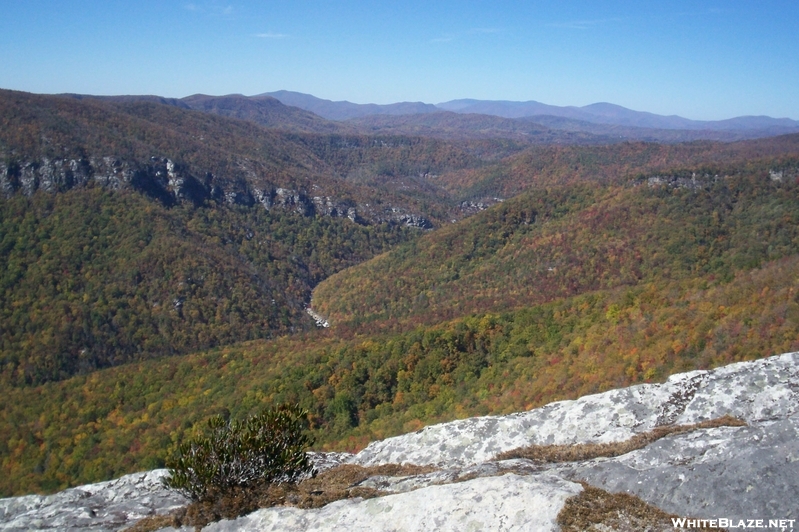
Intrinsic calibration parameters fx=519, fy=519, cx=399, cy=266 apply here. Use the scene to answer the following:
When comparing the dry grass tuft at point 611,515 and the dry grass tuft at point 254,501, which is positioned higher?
the dry grass tuft at point 611,515

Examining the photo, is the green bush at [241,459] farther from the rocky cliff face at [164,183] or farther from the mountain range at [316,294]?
the rocky cliff face at [164,183]

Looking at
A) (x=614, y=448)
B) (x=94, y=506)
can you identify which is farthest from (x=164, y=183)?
(x=614, y=448)

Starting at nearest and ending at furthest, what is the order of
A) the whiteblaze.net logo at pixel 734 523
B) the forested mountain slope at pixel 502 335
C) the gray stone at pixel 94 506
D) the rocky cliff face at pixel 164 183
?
1. the whiteblaze.net logo at pixel 734 523
2. the gray stone at pixel 94 506
3. the forested mountain slope at pixel 502 335
4. the rocky cliff face at pixel 164 183

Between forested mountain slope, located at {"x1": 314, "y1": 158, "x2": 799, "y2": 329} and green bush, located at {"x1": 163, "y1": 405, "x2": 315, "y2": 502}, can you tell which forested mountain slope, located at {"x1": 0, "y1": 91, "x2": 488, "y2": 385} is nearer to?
forested mountain slope, located at {"x1": 314, "y1": 158, "x2": 799, "y2": 329}

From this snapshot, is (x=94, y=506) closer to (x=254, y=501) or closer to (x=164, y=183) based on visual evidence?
(x=254, y=501)

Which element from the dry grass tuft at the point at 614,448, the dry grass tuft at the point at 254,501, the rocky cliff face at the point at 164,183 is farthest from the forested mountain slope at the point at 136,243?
the dry grass tuft at the point at 614,448

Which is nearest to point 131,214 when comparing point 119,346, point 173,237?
point 173,237
